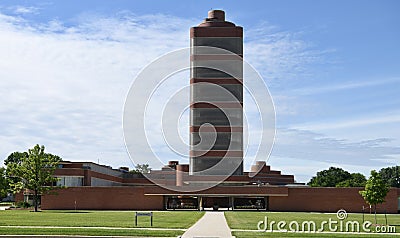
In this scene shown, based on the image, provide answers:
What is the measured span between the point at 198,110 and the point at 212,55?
11386 mm

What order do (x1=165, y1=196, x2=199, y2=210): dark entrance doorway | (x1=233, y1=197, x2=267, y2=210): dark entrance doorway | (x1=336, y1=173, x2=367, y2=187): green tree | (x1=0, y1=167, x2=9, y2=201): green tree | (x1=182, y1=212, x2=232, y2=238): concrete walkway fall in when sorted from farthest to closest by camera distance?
(x1=336, y1=173, x2=367, y2=187): green tree, (x1=233, y1=197, x2=267, y2=210): dark entrance doorway, (x1=165, y1=196, x2=199, y2=210): dark entrance doorway, (x1=0, y1=167, x2=9, y2=201): green tree, (x1=182, y1=212, x2=232, y2=238): concrete walkway

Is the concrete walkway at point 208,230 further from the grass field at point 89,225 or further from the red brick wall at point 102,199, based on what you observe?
the red brick wall at point 102,199

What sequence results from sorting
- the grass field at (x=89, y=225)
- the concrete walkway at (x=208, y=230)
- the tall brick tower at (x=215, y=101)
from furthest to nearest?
the tall brick tower at (x=215, y=101), the grass field at (x=89, y=225), the concrete walkway at (x=208, y=230)

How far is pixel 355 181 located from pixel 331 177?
20426 mm

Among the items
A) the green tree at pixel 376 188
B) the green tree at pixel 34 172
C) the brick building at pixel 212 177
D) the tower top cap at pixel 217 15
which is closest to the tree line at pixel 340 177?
the brick building at pixel 212 177

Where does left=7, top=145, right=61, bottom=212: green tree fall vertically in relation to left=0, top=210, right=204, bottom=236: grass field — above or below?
above

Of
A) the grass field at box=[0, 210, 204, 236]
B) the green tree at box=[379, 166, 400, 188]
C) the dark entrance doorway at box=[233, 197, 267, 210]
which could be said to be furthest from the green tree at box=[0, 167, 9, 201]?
the green tree at box=[379, 166, 400, 188]

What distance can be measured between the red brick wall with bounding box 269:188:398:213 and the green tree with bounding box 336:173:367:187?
38631mm

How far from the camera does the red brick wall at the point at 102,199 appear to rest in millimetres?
88188

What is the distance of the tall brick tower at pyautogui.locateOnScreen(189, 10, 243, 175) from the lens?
4813 inches

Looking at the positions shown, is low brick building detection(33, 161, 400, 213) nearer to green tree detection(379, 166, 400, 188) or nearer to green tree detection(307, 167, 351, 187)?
green tree detection(307, 167, 351, 187)

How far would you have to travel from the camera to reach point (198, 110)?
403 feet

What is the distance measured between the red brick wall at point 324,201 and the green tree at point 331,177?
6725cm

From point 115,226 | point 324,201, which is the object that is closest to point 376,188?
point 115,226
